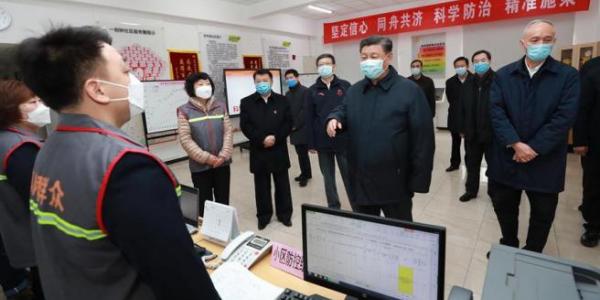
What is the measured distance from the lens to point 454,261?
2322mm

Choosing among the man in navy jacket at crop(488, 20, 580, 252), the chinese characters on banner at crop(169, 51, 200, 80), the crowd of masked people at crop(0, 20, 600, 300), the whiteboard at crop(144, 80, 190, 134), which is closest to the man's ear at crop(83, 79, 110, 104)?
the crowd of masked people at crop(0, 20, 600, 300)

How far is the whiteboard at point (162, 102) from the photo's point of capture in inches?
197

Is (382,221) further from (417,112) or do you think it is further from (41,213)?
(417,112)

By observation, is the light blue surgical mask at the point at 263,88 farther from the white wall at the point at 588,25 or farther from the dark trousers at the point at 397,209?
the white wall at the point at 588,25

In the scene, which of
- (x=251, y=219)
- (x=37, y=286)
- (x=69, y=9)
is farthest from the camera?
(x=69, y=9)

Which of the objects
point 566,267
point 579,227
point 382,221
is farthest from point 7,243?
point 579,227

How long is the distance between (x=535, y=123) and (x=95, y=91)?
2.17 meters

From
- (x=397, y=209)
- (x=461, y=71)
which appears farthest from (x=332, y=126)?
(x=461, y=71)

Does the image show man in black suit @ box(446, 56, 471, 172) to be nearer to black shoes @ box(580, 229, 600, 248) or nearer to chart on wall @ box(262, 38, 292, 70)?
black shoes @ box(580, 229, 600, 248)

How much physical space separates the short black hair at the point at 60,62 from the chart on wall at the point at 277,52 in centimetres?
683

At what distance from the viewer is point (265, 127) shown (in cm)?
286

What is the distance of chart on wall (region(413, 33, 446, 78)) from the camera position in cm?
693

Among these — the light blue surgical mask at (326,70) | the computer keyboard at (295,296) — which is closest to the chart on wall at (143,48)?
the light blue surgical mask at (326,70)

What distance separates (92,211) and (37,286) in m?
1.55
